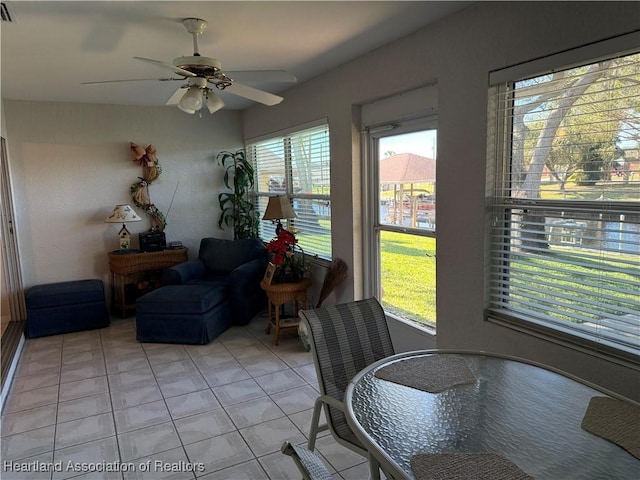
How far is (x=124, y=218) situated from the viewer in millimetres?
4551

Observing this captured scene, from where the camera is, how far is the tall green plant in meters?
5.38

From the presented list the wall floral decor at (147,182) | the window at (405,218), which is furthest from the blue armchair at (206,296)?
the window at (405,218)

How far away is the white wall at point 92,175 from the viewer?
14.7ft

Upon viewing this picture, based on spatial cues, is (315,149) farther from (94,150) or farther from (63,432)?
(63,432)

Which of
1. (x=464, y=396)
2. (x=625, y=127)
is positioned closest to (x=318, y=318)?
(x=464, y=396)

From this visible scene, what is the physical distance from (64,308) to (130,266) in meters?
0.73

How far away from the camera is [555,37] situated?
195 centimetres

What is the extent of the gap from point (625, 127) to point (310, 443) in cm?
190

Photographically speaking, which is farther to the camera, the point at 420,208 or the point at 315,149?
the point at 315,149

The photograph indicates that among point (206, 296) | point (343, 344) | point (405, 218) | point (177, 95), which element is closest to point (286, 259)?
point (206, 296)

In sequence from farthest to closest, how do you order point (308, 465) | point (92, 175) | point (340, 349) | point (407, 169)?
1. point (92, 175)
2. point (407, 169)
3. point (340, 349)
4. point (308, 465)

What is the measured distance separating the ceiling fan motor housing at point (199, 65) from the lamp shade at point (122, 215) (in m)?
2.72

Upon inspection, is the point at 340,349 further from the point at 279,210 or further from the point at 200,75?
the point at 279,210

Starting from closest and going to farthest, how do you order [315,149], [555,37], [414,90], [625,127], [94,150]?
[625,127] → [555,37] → [414,90] → [315,149] → [94,150]
